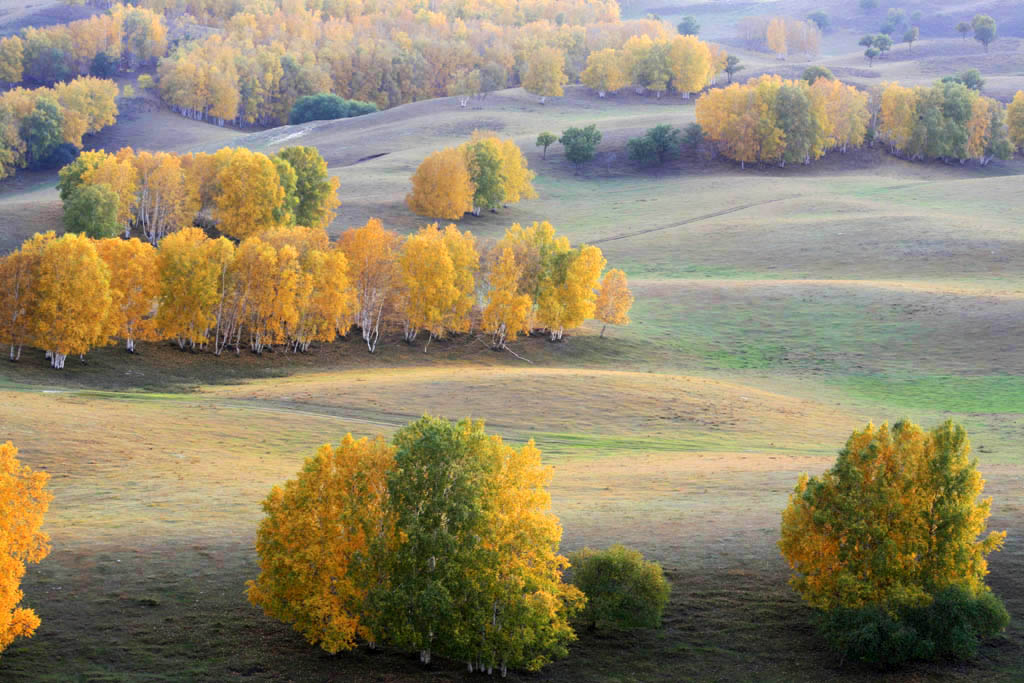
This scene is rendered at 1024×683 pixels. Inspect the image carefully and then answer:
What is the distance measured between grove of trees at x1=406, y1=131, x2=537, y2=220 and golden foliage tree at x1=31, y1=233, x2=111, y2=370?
55.0m

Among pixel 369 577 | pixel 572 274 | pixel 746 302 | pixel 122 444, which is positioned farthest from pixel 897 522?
pixel 746 302

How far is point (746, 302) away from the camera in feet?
292

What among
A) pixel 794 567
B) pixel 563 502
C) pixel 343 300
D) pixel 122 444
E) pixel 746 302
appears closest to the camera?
pixel 794 567

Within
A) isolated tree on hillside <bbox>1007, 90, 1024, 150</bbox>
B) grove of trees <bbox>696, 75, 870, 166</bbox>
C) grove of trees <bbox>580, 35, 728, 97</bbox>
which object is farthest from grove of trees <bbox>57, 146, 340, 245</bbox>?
isolated tree on hillside <bbox>1007, 90, 1024, 150</bbox>

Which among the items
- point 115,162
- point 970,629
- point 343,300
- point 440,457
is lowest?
point 970,629

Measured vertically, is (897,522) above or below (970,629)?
above

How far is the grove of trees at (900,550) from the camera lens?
104ft

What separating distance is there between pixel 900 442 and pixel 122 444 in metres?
34.7

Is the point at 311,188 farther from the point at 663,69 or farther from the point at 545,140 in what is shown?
the point at 663,69

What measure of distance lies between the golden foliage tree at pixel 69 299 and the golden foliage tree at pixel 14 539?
36.0m

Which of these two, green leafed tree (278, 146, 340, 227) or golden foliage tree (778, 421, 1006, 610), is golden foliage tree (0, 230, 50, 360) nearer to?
green leafed tree (278, 146, 340, 227)

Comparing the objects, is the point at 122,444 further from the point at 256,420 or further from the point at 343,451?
the point at 343,451

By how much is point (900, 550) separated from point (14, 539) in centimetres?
2671

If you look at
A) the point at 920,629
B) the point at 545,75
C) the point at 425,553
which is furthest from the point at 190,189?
the point at 545,75
